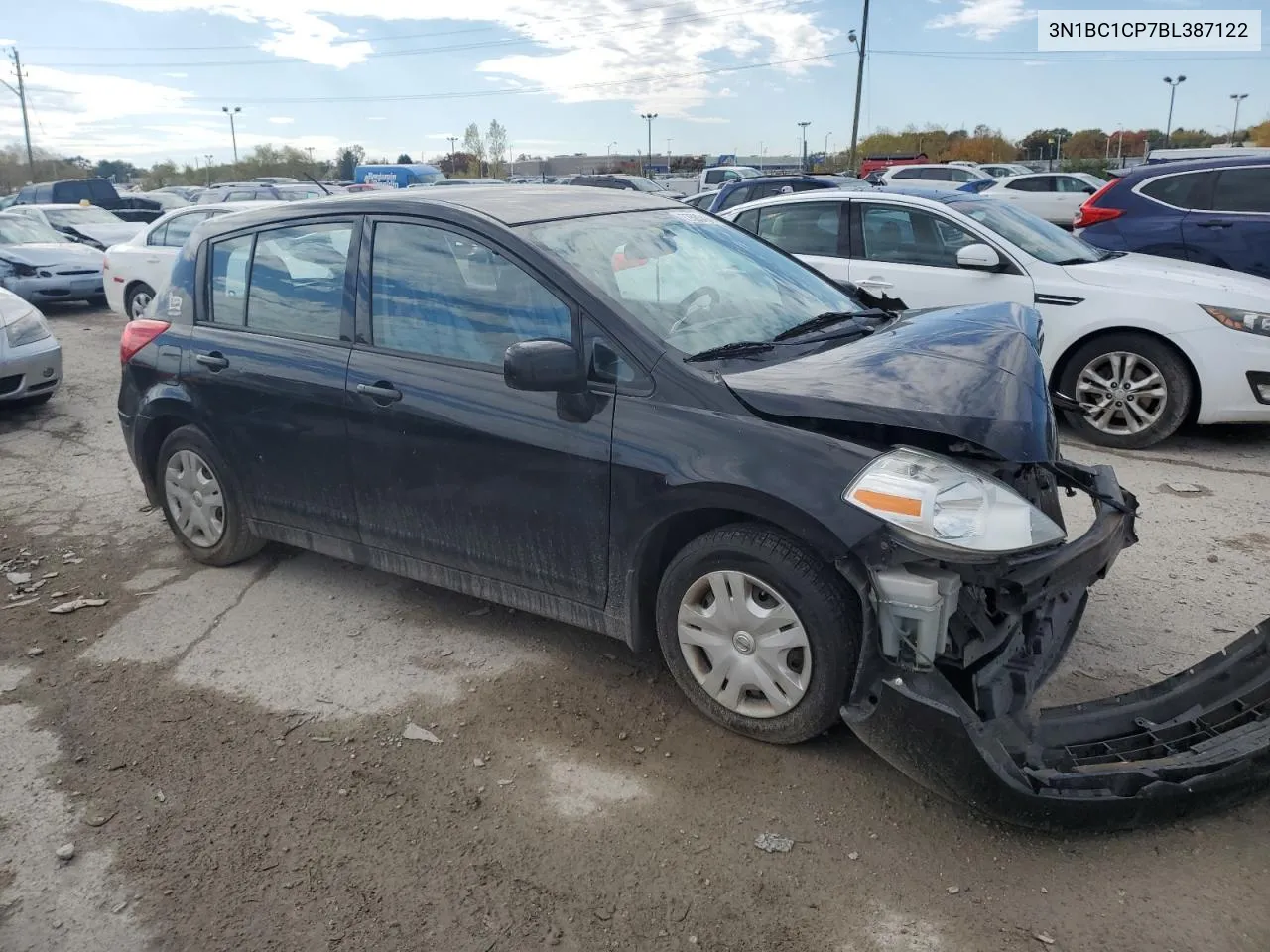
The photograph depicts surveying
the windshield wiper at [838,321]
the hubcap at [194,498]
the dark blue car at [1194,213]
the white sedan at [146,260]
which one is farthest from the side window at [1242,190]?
the white sedan at [146,260]

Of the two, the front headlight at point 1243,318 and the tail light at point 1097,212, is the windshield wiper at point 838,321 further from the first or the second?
the tail light at point 1097,212

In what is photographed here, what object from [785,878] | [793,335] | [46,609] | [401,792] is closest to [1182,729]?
[785,878]

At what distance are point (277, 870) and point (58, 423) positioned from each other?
254 inches

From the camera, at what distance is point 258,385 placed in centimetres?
428

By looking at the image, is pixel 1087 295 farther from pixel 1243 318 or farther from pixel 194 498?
pixel 194 498

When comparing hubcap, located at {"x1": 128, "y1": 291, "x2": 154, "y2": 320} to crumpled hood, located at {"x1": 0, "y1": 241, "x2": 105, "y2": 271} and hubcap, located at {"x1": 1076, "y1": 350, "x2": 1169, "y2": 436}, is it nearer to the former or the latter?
crumpled hood, located at {"x1": 0, "y1": 241, "x2": 105, "y2": 271}

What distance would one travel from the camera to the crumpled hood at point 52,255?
13562 millimetres

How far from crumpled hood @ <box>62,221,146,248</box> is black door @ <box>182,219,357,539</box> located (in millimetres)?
14735

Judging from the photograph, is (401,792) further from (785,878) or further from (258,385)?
(258,385)

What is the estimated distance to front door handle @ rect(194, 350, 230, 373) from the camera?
4438 millimetres

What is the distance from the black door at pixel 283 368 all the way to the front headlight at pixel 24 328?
4256 mm

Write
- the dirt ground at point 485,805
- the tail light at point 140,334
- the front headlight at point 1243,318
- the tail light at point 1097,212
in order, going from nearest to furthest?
the dirt ground at point 485,805, the tail light at point 140,334, the front headlight at point 1243,318, the tail light at point 1097,212

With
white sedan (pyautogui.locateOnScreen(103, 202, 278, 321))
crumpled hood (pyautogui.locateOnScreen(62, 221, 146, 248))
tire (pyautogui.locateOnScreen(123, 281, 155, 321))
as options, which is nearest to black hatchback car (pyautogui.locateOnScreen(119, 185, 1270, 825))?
white sedan (pyautogui.locateOnScreen(103, 202, 278, 321))

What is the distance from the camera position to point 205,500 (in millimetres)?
4750
